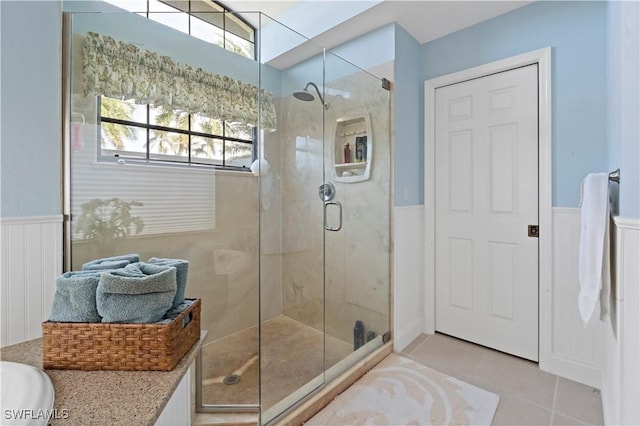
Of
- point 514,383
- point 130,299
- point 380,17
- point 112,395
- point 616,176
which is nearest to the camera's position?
point 112,395

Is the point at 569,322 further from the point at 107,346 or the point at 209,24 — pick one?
the point at 209,24

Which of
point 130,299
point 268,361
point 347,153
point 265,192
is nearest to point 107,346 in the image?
point 130,299

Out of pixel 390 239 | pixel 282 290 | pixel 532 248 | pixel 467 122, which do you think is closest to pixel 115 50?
pixel 282 290

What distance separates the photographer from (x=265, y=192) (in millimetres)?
2186

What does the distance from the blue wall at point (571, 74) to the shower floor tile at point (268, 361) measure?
1.82 meters

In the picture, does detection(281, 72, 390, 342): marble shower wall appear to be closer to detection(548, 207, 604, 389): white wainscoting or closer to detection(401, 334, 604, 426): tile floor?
detection(401, 334, 604, 426): tile floor

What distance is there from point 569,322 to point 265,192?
214 centimetres

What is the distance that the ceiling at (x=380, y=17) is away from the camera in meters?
1.94

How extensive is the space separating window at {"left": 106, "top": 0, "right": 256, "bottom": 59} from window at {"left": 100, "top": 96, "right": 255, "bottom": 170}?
2.13 ft

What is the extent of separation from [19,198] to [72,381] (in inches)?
34.9

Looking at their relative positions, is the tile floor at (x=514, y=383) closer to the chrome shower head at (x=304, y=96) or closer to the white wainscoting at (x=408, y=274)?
the white wainscoting at (x=408, y=274)

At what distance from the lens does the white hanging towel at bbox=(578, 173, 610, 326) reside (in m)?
1.22

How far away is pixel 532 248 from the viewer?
196 cm

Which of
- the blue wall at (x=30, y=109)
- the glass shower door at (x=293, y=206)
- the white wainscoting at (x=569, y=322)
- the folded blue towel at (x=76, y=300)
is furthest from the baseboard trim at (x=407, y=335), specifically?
the blue wall at (x=30, y=109)
